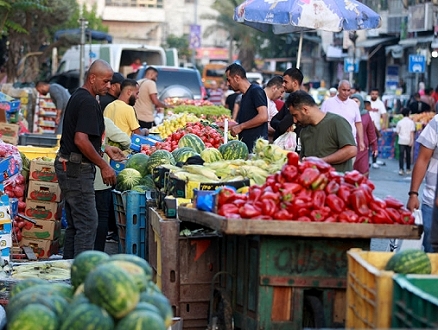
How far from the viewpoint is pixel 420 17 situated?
42031mm

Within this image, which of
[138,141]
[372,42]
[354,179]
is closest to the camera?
[354,179]

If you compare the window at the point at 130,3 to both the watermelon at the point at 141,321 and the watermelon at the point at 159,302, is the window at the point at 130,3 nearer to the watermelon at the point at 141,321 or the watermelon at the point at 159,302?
the watermelon at the point at 159,302

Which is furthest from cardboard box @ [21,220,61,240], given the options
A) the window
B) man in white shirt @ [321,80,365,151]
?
the window

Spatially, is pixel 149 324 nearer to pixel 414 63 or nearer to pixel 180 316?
pixel 180 316

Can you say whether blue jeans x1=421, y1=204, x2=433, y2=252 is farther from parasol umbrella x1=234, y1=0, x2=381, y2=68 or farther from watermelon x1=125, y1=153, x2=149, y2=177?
parasol umbrella x1=234, y1=0, x2=381, y2=68

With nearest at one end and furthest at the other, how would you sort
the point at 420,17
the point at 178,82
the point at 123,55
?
the point at 178,82 → the point at 123,55 → the point at 420,17

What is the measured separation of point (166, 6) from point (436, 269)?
101m

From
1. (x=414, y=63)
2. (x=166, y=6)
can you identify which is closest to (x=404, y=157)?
(x=414, y=63)

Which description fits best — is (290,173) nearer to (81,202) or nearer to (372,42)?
(81,202)

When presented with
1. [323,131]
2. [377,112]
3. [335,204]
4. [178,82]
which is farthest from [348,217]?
[377,112]

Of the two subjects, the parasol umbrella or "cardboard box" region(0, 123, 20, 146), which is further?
"cardboard box" region(0, 123, 20, 146)

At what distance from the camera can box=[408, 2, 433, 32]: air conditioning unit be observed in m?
41.1

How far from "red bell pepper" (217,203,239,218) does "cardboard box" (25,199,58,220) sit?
17.0 feet

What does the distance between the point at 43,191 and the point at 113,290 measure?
681 centimetres
